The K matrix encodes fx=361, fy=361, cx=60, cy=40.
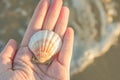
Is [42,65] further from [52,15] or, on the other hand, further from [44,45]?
[52,15]

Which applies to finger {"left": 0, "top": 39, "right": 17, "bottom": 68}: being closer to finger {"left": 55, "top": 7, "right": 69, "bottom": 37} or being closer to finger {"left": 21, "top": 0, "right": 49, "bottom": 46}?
finger {"left": 21, "top": 0, "right": 49, "bottom": 46}

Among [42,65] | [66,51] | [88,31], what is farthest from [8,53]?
[88,31]

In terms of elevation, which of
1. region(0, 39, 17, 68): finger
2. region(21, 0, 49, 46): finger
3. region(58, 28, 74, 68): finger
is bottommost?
region(0, 39, 17, 68): finger

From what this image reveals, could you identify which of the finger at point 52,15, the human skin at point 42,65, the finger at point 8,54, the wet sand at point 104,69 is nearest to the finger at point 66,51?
the human skin at point 42,65

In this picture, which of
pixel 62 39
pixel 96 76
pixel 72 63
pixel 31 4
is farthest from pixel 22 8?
pixel 62 39

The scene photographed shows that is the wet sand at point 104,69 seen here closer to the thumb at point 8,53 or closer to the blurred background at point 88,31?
the blurred background at point 88,31

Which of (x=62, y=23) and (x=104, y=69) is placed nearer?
(x=62, y=23)

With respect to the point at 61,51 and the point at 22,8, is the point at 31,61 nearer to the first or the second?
the point at 61,51

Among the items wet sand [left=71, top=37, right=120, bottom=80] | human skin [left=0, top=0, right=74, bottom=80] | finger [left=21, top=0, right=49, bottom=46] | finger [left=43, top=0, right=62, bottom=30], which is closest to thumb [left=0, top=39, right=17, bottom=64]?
human skin [left=0, top=0, right=74, bottom=80]
